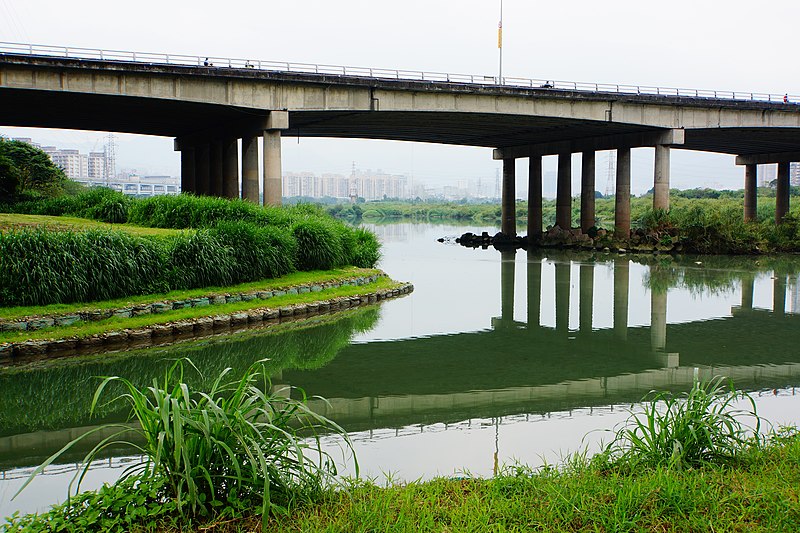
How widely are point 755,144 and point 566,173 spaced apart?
1337cm

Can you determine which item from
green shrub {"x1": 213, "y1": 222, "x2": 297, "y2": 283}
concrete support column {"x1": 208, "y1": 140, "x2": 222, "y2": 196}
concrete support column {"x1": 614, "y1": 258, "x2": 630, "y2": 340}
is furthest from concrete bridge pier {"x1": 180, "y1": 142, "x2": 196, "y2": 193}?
green shrub {"x1": 213, "y1": 222, "x2": 297, "y2": 283}

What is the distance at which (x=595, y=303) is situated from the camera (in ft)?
63.4

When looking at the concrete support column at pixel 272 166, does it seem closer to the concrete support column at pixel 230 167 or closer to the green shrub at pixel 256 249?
the concrete support column at pixel 230 167

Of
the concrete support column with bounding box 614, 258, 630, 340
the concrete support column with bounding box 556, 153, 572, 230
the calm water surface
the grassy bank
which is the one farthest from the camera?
the concrete support column with bounding box 556, 153, 572, 230

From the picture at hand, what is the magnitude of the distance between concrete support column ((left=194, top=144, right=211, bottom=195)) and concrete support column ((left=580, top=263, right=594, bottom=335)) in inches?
876

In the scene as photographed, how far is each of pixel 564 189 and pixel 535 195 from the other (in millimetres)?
2297

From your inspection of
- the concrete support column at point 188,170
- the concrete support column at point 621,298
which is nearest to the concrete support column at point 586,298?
the concrete support column at point 621,298

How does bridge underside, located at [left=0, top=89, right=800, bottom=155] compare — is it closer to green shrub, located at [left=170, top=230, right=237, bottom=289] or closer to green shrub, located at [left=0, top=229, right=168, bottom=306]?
green shrub, located at [left=170, top=230, right=237, bottom=289]

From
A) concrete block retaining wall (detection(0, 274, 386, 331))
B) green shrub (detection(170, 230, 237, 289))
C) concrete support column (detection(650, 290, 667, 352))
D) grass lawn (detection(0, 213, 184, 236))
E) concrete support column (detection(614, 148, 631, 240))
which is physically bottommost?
concrete support column (detection(650, 290, 667, 352))

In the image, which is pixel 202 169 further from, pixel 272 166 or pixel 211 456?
pixel 211 456

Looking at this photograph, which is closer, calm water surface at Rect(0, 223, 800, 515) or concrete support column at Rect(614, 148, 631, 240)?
calm water surface at Rect(0, 223, 800, 515)

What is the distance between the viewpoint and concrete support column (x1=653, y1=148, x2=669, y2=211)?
3816cm

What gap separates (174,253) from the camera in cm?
1611

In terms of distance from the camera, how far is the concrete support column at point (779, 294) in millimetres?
18131
